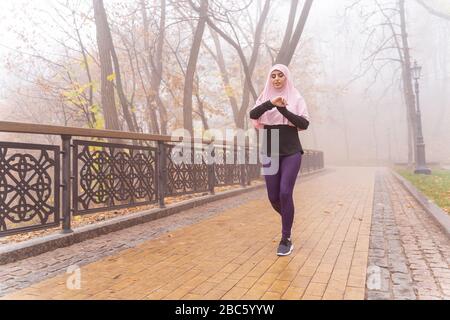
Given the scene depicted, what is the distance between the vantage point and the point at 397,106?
5869 centimetres

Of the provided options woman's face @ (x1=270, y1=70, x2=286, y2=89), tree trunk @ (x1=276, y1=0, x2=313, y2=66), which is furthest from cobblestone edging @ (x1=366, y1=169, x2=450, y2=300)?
tree trunk @ (x1=276, y1=0, x2=313, y2=66)

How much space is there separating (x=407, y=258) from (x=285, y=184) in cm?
144

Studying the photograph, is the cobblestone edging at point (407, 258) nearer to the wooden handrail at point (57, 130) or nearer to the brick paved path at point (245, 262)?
the brick paved path at point (245, 262)

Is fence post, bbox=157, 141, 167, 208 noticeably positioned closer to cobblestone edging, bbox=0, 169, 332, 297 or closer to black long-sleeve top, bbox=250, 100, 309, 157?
cobblestone edging, bbox=0, 169, 332, 297

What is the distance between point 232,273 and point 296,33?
10.8 m

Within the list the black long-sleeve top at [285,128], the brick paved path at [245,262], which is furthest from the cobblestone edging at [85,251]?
the black long-sleeve top at [285,128]

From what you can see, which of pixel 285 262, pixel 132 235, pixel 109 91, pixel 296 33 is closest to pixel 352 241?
pixel 285 262

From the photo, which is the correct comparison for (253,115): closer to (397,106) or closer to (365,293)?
(365,293)

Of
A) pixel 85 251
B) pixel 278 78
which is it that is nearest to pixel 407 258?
pixel 278 78

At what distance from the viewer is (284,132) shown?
4.19 m

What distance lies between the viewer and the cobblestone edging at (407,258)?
119 inches

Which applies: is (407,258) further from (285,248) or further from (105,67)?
(105,67)

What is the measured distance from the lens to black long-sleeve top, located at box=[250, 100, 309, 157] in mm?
3979
